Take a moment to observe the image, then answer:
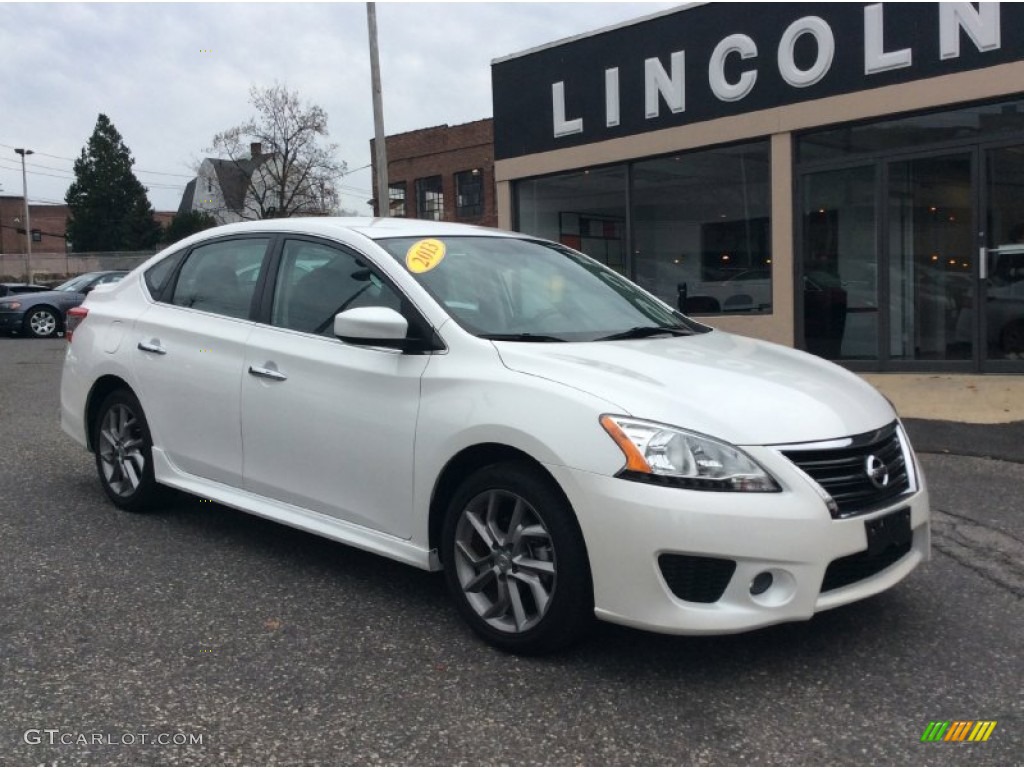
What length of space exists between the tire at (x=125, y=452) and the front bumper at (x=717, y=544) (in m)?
2.90

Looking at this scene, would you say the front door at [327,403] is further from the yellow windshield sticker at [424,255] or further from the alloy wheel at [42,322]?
the alloy wheel at [42,322]

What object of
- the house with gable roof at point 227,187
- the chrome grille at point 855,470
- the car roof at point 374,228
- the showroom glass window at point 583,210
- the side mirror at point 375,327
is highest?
the house with gable roof at point 227,187

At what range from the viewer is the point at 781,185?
11.2 meters

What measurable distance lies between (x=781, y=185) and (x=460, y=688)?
9.38m

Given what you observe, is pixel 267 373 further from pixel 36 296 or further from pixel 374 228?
pixel 36 296

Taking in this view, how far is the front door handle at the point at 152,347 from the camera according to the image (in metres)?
4.91

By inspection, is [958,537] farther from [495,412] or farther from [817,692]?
[495,412]

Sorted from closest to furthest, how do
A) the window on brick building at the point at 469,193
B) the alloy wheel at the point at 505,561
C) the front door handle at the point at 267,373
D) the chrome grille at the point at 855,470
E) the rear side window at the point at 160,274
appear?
1. the chrome grille at the point at 855,470
2. the alloy wheel at the point at 505,561
3. the front door handle at the point at 267,373
4. the rear side window at the point at 160,274
5. the window on brick building at the point at 469,193

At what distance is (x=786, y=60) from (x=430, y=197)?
85.0ft

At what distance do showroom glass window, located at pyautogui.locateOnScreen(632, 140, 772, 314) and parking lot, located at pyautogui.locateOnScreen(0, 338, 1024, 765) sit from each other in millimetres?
7588

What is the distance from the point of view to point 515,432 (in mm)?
3277

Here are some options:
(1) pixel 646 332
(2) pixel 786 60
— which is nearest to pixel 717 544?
(1) pixel 646 332

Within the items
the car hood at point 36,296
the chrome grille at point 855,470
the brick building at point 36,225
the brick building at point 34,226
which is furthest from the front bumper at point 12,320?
the brick building at point 34,226

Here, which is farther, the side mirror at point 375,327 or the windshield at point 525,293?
the windshield at point 525,293
